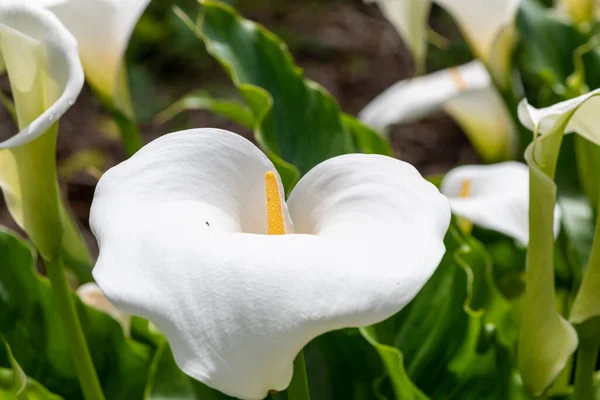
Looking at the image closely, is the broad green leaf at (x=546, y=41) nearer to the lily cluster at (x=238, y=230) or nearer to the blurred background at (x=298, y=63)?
the lily cluster at (x=238, y=230)

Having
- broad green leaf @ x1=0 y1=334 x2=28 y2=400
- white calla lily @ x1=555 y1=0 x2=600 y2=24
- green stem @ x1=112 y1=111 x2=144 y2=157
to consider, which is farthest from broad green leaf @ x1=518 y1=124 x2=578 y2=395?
white calla lily @ x1=555 y1=0 x2=600 y2=24

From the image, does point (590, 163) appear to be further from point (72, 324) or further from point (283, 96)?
point (72, 324)

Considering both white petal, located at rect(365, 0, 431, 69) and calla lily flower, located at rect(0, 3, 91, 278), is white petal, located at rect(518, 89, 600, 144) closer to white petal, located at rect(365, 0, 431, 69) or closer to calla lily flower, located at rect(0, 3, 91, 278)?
calla lily flower, located at rect(0, 3, 91, 278)

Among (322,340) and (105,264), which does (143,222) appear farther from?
(322,340)

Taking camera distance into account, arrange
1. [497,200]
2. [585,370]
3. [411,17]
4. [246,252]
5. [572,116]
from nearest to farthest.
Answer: [246,252] < [572,116] < [585,370] < [497,200] < [411,17]

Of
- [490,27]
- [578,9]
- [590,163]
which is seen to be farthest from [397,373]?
[578,9]

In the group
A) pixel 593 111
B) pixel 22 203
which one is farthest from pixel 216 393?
pixel 593 111
